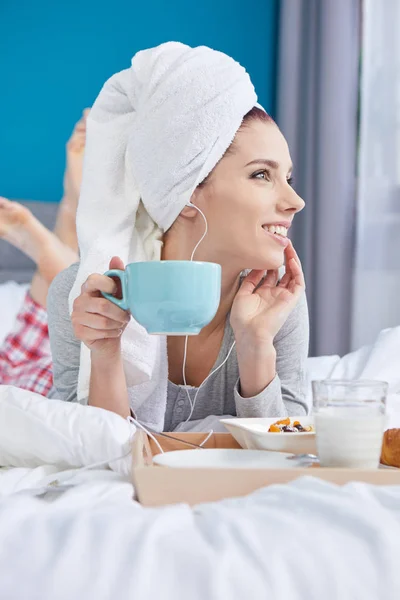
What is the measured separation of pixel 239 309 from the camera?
3.99ft

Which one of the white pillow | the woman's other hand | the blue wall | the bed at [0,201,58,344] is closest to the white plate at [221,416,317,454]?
the white pillow

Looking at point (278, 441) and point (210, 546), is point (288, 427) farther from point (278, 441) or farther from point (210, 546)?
point (210, 546)

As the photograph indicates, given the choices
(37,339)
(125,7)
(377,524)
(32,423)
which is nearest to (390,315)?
(37,339)

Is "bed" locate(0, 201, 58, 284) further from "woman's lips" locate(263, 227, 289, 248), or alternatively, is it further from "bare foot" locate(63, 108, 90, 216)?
"woman's lips" locate(263, 227, 289, 248)

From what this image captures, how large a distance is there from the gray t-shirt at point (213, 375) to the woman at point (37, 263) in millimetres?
535

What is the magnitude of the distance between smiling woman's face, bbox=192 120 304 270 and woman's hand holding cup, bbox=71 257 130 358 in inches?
13.6

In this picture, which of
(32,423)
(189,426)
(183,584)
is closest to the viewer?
(183,584)

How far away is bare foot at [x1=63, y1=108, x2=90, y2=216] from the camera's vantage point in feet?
9.88

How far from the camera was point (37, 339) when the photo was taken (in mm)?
2271

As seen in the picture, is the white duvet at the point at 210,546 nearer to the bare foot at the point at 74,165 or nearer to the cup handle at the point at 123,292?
the cup handle at the point at 123,292

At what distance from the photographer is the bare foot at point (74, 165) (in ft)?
9.88

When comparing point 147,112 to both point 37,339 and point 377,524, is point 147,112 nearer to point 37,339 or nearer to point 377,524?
point 377,524

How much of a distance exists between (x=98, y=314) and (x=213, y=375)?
0.47m

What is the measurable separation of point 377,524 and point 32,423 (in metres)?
0.45
